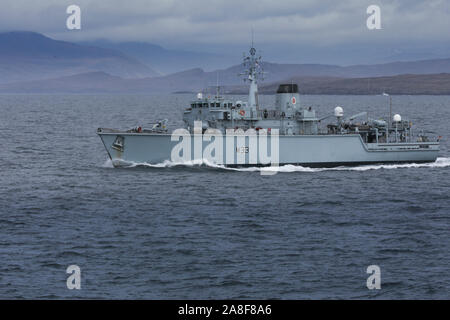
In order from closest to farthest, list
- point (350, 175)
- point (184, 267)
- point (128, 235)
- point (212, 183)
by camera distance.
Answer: point (184, 267), point (128, 235), point (212, 183), point (350, 175)

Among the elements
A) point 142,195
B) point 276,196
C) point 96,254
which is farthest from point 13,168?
point 96,254

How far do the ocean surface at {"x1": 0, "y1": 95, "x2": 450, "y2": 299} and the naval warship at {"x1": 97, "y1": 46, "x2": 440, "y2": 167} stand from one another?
4.49 ft

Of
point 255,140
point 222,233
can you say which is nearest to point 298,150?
point 255,140

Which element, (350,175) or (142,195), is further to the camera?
(350,175)

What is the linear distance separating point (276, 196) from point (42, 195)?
1622 centimetres

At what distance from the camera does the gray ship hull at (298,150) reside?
170ft

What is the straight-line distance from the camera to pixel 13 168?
5531cm

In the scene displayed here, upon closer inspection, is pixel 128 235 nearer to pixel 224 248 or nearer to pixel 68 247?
pixel 68 247

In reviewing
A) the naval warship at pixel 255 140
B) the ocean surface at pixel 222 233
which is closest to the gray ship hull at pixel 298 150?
the naval warship at pixel 255 140

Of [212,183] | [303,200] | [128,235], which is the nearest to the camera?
[128,235]

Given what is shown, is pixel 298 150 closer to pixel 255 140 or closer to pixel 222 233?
pixel 255 140

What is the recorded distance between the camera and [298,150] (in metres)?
53.9

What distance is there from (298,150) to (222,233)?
22.7m

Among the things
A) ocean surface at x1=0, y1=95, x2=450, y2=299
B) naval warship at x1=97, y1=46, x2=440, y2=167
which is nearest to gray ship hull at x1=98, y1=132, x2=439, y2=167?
naval warship at x1=97, y1=46, x2=440, y2=167
